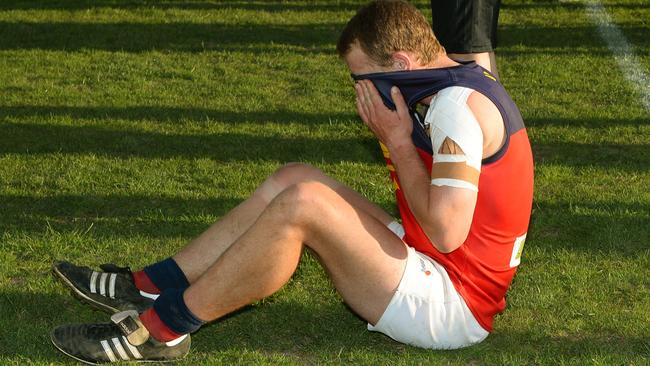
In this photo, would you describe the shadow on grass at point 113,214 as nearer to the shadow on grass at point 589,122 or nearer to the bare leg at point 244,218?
the bare leg at point 244,218

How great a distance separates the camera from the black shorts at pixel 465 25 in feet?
21.6

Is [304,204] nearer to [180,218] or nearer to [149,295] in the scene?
[149,295]

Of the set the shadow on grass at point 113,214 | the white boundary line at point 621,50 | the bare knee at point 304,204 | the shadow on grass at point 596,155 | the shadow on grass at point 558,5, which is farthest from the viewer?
the shadow on grass at point 558,5

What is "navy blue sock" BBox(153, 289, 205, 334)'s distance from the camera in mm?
4230

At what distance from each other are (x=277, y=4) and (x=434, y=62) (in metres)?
7.41

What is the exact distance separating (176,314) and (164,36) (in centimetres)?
619

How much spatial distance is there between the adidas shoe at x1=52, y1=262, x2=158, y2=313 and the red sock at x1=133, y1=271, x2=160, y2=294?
16 millimetres

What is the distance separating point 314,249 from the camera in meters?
4.18

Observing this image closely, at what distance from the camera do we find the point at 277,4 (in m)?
11.4

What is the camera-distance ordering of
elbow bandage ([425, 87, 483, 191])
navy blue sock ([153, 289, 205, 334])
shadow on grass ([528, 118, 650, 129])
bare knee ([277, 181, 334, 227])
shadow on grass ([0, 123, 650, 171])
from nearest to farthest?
elbow bandage ([425, 87, 483, 191]), bare knee ([277, 181, 334, 227]), navy blue sock ([153, 289, 205, 334]), shadow on grass ([0, 123, 650, 171]), shadow on grass ([528, 118, 650, 129])

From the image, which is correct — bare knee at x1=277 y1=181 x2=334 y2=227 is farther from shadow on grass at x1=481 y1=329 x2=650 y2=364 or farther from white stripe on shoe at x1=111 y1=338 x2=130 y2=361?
shadow on grass at x1=481 y1=329 x2=650 y2=364

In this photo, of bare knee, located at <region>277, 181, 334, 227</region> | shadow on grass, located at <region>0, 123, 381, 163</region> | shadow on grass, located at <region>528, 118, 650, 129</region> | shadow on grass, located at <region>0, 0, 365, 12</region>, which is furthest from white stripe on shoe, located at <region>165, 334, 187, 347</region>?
shadow on grass, located at <region>0, 0, 365, 12</region>

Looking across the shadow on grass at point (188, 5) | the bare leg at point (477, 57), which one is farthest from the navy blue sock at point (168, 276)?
the shadow on grass at point (188, 5)

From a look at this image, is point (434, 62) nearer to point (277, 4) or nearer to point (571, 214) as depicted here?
point (571, 214)
